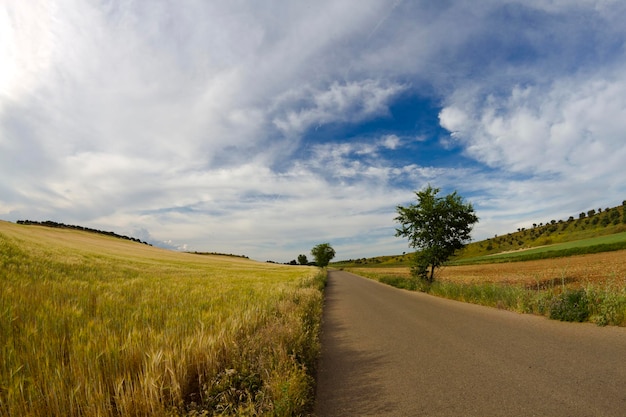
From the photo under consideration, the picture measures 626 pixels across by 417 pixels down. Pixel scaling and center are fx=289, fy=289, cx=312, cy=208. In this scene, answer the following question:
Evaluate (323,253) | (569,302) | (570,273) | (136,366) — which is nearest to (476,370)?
(136,366)

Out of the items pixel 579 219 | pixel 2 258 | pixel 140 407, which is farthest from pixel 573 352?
pixel 579 219

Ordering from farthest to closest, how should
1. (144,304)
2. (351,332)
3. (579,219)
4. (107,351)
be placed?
1. (579,219)
2. (351,332)
3. (144,304)
4. (107,351)

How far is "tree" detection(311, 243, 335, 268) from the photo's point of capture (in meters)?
124

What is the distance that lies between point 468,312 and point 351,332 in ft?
18.8

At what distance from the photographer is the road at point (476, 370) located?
168 inches

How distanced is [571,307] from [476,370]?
6550 mm

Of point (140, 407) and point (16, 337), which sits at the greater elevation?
point (16, 337)

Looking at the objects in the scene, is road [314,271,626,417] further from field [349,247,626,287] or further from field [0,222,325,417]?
field [349,247,626,287]

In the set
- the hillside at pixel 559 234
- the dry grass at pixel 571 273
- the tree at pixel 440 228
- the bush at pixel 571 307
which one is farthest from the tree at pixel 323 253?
the bush at pixel 571 307

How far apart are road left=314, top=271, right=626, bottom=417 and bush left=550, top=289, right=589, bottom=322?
0.43m

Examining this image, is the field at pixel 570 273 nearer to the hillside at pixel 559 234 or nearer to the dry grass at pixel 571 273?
the dry grass at pixel 571 273

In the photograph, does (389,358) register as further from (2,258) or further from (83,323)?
(2,258)

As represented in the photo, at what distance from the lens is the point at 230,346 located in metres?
5.03

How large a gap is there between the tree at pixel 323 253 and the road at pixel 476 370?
11488 centimetres
